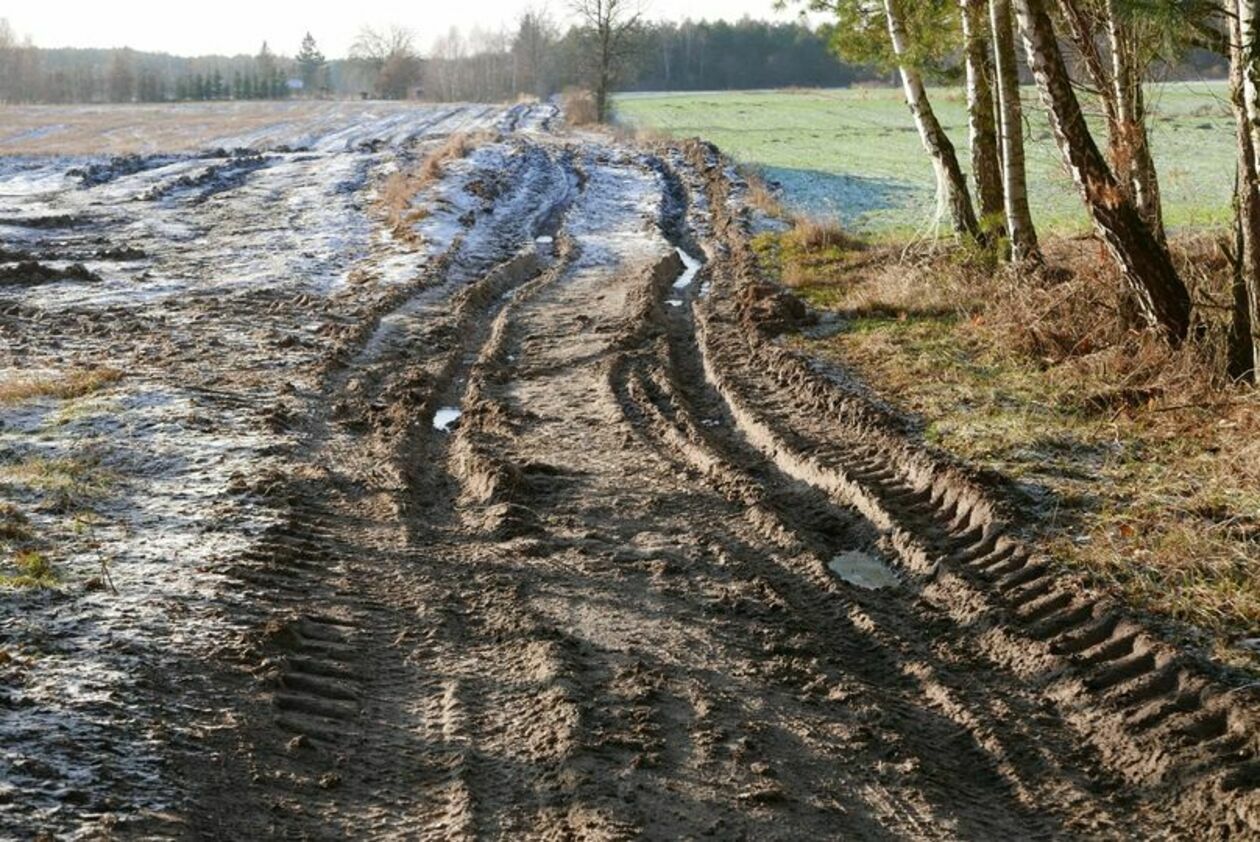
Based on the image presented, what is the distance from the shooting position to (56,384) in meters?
10.1

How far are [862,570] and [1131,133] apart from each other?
6.07 metres

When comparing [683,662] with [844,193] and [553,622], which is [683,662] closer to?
[553,622]

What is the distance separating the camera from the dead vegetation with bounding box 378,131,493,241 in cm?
2045

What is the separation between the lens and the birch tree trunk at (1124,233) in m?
9.55

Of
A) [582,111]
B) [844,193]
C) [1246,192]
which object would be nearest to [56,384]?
[1246,192]

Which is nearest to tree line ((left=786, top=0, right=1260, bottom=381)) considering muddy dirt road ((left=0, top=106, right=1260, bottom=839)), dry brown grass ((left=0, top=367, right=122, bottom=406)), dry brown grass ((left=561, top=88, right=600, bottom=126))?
muddy dirt road ((left=0, top=106, right=1260, bottom=839))

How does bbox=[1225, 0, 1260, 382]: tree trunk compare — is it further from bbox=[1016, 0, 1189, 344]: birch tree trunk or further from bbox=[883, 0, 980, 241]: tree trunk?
bbox=[883, 0, 980, 241]: tree trunk

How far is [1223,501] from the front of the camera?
6.95 metres

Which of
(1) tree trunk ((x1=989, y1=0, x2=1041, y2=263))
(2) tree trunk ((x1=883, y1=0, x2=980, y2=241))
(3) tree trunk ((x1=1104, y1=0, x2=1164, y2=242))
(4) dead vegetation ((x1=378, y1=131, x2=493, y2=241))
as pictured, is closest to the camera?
(3) tree trunk ((x1=1104, y1=0, x2=1164, y2=242))

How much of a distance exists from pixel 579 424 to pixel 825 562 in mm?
3194

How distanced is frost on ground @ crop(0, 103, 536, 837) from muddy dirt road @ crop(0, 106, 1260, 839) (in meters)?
0.03

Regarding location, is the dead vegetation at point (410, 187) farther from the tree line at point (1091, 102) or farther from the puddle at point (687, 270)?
the tree line at point (1091, 102)

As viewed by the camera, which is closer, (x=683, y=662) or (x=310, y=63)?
(x=683, y=662)

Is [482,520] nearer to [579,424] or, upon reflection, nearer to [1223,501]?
[579,424]
